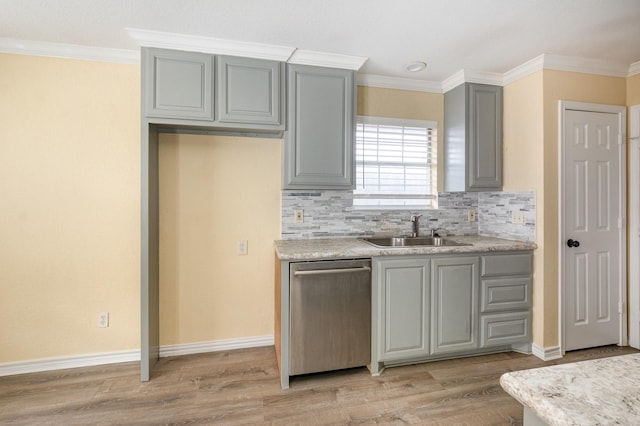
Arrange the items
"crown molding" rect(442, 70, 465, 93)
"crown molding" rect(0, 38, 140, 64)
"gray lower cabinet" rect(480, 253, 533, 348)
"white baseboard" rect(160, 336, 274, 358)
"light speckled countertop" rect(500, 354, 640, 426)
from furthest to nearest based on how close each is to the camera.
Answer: "crown molding" rect(442, 70, 465, 93) < "white baseboard" rect(160, 336, 274, 358) < "gray lower cabinet" rect(480, 253, 533, 348) < "crown molding" rect(0, 38, 140, 64) < "light speckled countertop" rect(500, 354, 640, 426)

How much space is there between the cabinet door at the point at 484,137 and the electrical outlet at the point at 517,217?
0.89 feet

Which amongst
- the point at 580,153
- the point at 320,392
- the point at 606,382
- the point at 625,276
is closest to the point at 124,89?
the point at 320,392

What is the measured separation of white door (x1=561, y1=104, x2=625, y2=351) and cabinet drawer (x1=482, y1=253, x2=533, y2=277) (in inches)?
12.0

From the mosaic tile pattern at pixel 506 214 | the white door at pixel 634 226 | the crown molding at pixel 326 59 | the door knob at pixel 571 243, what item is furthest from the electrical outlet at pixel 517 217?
the crown molding at pixel 326 59

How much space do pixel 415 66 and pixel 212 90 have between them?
1.70 metres

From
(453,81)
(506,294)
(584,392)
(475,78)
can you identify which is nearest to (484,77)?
(475,78)

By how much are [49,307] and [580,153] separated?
4.42m

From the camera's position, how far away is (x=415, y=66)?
2.72 m

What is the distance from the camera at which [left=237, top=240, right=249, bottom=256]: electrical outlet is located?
277 cm

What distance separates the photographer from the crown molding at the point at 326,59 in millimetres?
2457

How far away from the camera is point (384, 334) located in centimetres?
234

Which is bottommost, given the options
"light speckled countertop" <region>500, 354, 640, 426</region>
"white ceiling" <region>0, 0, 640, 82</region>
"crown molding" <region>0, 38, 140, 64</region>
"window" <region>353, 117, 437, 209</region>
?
"light speckled countertop" <region>500, 354, 640, 426</region>

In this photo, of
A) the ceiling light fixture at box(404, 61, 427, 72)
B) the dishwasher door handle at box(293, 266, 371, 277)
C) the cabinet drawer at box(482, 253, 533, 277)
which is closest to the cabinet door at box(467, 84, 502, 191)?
the ceiling light fixture at box(404, 61, 427, 72)

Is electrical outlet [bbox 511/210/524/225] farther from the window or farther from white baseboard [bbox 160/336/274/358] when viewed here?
white baseboard [bbox 160/336/274/358]
